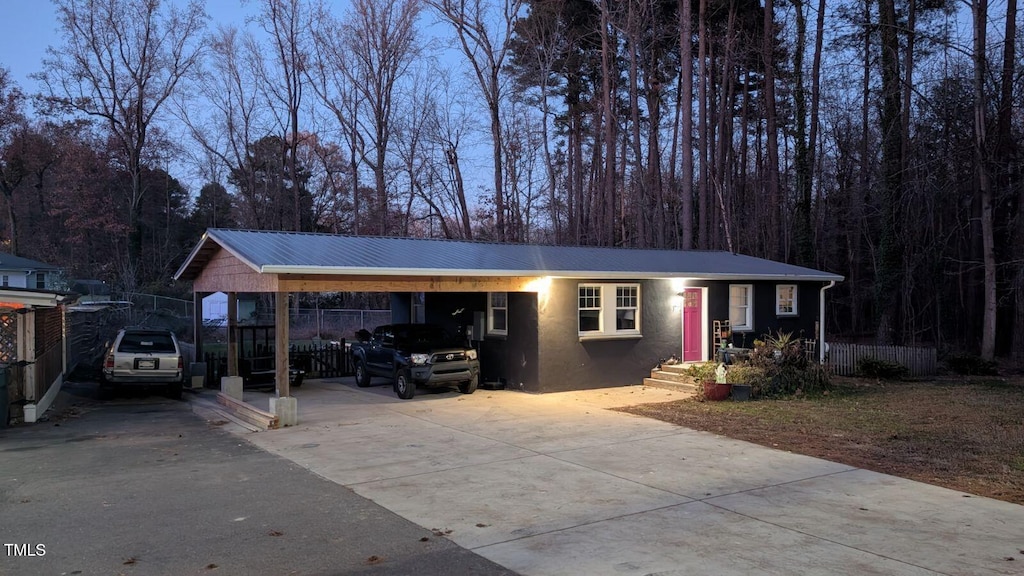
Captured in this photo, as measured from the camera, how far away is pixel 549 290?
14.6 meters

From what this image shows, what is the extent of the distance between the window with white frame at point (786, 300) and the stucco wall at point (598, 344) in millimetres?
3942

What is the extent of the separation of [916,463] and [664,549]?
192 inches

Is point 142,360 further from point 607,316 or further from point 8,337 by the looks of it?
point 607,316

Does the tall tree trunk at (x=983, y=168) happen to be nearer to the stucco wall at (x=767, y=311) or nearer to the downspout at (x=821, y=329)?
the downspout at (x=821, y=329)

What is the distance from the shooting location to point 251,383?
16250 millimetres

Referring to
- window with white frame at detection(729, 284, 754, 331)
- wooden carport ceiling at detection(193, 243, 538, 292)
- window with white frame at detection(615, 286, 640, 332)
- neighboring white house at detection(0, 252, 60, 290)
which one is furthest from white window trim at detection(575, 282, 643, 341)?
neighboring white house at detection(0, 252, 60, 290)

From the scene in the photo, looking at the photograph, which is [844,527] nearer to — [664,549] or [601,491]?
[664,549]

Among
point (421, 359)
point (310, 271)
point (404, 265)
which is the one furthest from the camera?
point (421, 359)

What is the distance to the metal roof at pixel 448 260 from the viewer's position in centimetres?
1134

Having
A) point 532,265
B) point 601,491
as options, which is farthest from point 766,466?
point 532,265

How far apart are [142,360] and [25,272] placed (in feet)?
97.5

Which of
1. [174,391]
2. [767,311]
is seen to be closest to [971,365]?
[767,311]

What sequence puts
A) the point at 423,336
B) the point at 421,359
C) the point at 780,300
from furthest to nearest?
the point at 780,300
the point at 423,336
the point at 421,359

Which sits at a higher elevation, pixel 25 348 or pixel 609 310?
pixel 609 310
